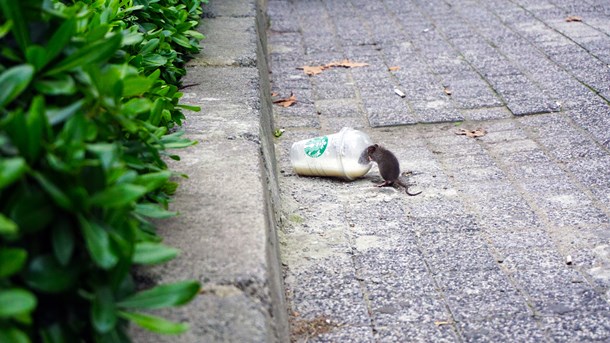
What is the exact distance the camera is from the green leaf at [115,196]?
4.54ft

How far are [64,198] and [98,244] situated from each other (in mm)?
97

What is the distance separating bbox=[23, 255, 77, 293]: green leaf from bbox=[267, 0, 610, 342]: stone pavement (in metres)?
1.11

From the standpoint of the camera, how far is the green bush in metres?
1.35

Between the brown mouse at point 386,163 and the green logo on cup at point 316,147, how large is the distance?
197 mm

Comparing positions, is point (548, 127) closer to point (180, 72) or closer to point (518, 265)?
point (518, 265)

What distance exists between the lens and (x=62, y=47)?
160 centimetres

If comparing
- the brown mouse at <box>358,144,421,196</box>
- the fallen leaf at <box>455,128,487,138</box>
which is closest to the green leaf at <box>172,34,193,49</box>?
the brown mouse at <box>358,144,421,196</box>

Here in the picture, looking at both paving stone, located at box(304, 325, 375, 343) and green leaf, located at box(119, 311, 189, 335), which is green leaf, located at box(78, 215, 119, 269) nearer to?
green leaf, located at box(119, 311, 189, 335)

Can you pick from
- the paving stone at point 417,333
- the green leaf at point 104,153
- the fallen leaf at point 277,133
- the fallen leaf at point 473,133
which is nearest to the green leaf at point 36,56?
the green leaf at point 104,153

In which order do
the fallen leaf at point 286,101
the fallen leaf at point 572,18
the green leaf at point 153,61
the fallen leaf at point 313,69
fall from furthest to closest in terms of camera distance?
the fallen leaf at point 572,18 → the fallen leaf at point 313,69 → the fallen leaf at point 286,101 → the green leaf at point 153,61

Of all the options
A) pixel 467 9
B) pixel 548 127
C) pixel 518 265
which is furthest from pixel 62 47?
pixel 467 9

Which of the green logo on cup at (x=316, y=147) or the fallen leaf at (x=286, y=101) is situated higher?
the green logo on cup at (x=316, y=147)

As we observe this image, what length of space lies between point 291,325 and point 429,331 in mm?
417

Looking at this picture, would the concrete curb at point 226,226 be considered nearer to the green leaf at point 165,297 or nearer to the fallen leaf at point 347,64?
the green leaf at point 165,297
